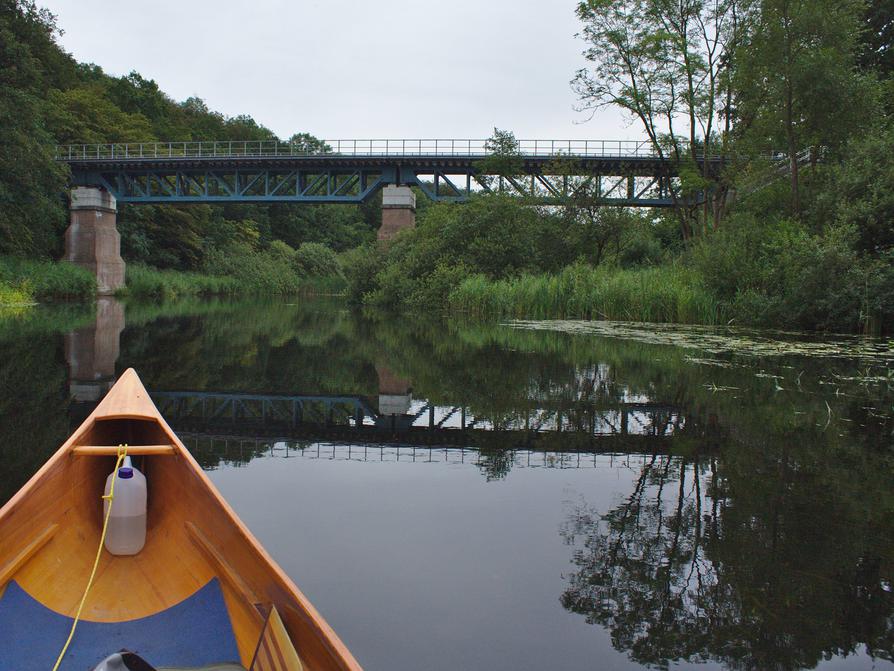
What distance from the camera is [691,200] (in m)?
32.6

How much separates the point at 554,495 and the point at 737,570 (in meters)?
1.33

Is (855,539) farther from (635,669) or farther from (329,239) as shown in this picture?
(329,239)

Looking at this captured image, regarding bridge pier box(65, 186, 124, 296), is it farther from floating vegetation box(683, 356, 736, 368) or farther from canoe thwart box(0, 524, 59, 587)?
canoe thwart box(0, 524, 59, 587)

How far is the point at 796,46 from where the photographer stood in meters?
19.3

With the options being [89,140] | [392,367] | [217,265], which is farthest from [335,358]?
[217,265]

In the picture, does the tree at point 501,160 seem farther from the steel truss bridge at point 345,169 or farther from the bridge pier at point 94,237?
the bridge pier at point 94,237

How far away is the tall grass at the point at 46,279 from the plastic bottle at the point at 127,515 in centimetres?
2629

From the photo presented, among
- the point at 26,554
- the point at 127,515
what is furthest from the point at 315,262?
the point at 26,554

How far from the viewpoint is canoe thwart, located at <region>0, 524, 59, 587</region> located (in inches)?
92.7

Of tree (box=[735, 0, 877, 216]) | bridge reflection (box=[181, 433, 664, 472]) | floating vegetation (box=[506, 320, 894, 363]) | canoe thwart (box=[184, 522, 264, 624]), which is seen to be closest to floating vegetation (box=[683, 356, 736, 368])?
floating vegetation (box=[506, 320, 894, 363])

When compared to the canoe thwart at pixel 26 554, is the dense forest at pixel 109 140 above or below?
above

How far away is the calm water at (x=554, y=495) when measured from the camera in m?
2.55

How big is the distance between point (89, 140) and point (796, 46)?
149 feet

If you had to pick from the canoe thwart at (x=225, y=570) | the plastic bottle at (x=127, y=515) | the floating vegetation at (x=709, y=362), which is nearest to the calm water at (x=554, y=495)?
the floating vegetation at (x=709, y=362)
